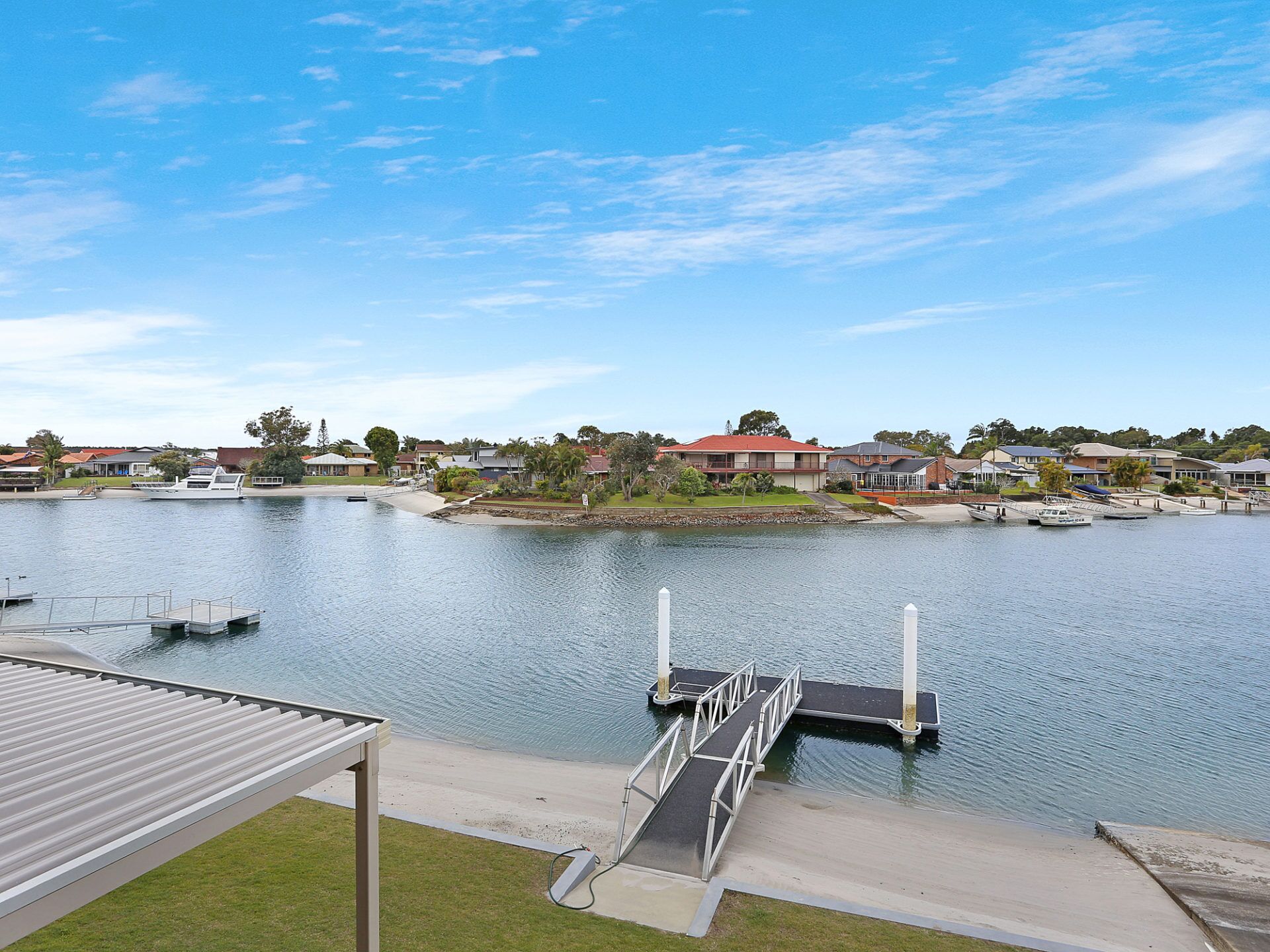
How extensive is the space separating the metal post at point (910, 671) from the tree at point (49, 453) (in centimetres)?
12649

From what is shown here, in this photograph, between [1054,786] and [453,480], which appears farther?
[453,480]

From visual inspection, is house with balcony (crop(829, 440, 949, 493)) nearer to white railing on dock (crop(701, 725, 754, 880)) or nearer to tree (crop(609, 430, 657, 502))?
tree (crop(609, 430, 657, 502))

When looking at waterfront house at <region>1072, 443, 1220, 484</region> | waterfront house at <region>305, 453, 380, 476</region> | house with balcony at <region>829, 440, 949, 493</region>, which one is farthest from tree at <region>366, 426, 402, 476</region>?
waterfront house at <region>1072, 443, 1220, 484</region>

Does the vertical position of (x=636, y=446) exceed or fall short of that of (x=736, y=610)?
it exceeds it

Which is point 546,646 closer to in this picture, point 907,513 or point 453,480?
point 907,513

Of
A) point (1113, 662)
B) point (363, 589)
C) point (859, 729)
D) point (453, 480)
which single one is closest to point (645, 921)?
point (859, 729)

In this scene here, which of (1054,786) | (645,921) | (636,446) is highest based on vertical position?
(636,446)

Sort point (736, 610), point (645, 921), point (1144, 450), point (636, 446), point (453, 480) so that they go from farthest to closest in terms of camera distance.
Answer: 1. point (1144, 450)
2. point (453, 480)
3. point (636, 446)
4. point (736, 610)
5. point (645, 921)

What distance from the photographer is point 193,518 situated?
7106cm

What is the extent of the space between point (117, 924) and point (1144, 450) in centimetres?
13873

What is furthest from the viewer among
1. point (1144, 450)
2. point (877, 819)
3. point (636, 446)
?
point (1144, 450)

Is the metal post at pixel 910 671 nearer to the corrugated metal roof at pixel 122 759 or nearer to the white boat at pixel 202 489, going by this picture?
the corrugated metal roof at pixel 122 759

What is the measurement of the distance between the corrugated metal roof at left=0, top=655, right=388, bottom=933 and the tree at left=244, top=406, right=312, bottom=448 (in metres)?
127

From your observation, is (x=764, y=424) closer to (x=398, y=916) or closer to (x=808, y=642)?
(x=808, y=642)
